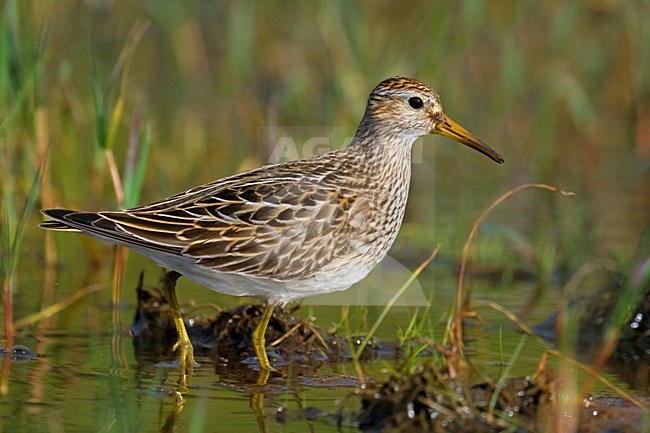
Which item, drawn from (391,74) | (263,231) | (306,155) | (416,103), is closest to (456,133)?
(416,103)

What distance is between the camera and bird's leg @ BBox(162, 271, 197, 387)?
7174 mm

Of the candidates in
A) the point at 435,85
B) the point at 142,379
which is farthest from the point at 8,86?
the point at 435,85

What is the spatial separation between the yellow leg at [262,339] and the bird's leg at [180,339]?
38cm

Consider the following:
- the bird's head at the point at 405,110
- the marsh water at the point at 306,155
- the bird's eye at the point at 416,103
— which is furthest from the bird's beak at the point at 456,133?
the marsh water at the point at 306,155

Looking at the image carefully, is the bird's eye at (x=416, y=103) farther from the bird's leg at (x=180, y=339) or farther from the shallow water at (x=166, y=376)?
the bird's leg at (x=180, y=339)

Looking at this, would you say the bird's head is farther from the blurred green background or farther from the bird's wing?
the blurred green background

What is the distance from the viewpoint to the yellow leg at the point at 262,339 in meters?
7.41

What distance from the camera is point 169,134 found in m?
12.8

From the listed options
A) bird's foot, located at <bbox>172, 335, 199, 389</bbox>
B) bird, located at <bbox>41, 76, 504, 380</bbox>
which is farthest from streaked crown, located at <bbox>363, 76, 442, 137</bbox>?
bird's foot, located at <bbox>172, 335, 199, 389</bbox>

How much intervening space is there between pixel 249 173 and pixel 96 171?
8.96ft

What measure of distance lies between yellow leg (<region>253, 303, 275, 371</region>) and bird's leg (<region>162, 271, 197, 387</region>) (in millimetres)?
383

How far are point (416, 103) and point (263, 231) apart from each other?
1497mm

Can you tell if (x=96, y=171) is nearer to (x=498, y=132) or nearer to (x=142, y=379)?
(x=142, y=379)

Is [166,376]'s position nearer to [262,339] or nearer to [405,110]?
[262,339]
